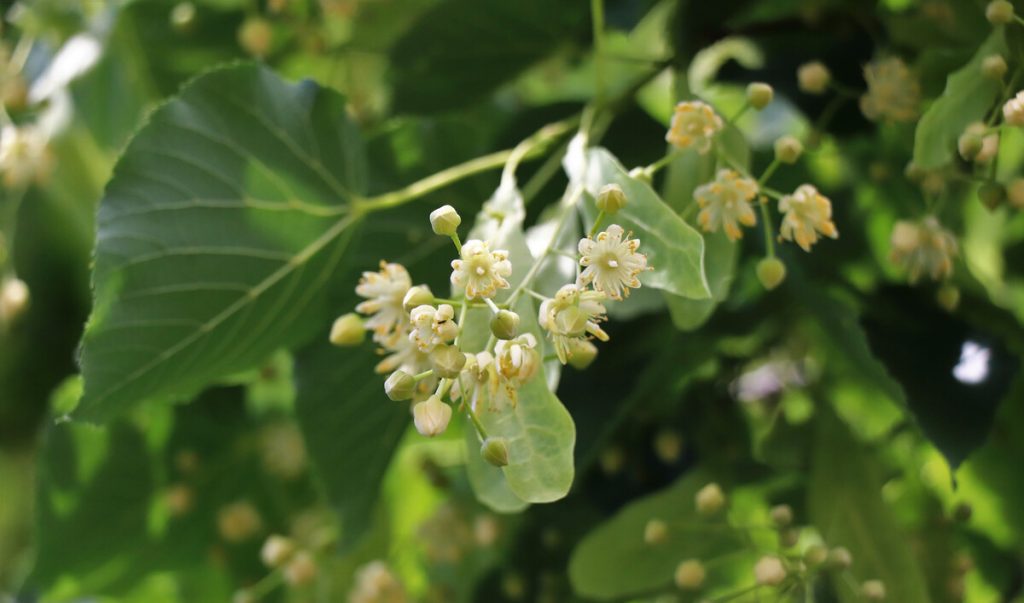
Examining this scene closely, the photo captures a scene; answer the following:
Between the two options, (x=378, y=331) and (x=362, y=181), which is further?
(x=362, y=181)

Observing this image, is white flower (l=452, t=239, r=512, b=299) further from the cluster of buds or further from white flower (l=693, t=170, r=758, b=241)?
white flower (l=693, t=170, r=758, b=241)

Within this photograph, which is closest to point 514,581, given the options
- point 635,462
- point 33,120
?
point 635,462

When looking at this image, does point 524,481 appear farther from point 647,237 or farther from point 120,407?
point 120,407

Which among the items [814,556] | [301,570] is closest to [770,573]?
[814,556]

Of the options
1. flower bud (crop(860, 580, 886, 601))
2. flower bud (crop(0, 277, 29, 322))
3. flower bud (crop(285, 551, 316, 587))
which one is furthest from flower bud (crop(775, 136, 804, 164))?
flower bud (crop(0, 277, 29, 322))

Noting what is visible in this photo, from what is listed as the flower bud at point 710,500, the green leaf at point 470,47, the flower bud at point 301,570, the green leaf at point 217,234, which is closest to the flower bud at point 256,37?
the green leaf at point 470,47
